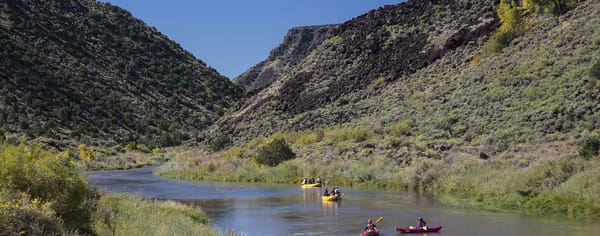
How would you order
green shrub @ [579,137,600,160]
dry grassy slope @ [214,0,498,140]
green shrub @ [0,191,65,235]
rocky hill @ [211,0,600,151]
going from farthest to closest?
dry grassy slope @ [214,0,498,140] → rocky hill @ [211,0,600,151] → green shrub @ [579,137,600,160] → green shrub @ [0,191,65,235]

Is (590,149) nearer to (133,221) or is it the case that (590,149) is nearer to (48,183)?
(133,221)

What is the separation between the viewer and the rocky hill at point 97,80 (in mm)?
88938

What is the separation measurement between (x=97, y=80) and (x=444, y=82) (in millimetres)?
64735

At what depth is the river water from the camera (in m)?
24.9

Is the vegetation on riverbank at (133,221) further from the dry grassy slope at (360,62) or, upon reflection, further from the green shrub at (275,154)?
the dry grassy slope at (360,62)

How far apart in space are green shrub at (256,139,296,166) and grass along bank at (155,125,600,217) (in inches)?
28.6

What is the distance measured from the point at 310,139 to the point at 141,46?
7822 cm

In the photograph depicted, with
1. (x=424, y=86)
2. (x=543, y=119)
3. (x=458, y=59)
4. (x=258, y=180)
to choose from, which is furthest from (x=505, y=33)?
(x=258, y=180)

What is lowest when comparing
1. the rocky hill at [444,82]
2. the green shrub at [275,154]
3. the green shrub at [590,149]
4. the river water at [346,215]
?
the river water at [346,215]

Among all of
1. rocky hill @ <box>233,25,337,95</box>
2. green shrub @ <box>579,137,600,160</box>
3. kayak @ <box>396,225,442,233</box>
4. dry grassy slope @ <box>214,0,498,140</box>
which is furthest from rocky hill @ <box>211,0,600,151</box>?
rocky hill @ <box>233,25,337,95</box>

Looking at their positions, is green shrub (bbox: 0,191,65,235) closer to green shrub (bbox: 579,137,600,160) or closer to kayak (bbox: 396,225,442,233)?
kayak (bbox: 396,225,442,233)

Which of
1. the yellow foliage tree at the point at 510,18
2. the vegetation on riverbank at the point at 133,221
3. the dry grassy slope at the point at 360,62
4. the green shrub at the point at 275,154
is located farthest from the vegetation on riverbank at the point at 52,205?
the yellow foliage tree at the point at 510,18

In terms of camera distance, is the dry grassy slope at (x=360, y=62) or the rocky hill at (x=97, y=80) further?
the rocky hill at (x=97, y=80)

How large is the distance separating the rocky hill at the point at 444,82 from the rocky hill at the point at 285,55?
171 feet
